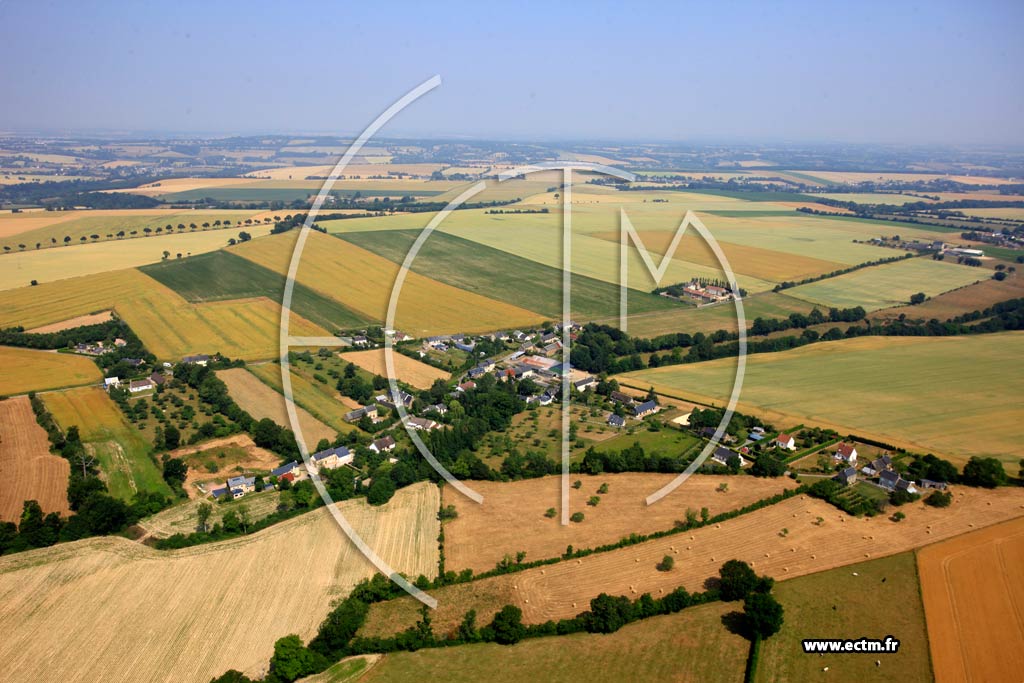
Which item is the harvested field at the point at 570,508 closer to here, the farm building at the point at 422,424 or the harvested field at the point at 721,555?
the harvested field at the point at 721,555

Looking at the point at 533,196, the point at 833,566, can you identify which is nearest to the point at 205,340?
the point at 833,566

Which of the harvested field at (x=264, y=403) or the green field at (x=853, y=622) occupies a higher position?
the harvested field at (x=264, y=403)

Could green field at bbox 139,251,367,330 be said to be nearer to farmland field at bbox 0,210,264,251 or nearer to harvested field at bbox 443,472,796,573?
farmland field at bbox 0,210,264,251

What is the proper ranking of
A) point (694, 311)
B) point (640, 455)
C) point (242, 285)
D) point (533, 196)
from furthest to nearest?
point (533, 196) < point (242, 285) < point (694, 311) < point (640, 455)

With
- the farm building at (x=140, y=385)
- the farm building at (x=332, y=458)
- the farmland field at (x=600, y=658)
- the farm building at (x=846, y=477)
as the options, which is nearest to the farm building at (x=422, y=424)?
the farm building at (x=332, y=458)

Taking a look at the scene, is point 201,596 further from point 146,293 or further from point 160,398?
point 146,293

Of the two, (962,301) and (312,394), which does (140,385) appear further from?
(962,301)

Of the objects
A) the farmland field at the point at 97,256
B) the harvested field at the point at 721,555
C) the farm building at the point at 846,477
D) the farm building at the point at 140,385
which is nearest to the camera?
the harvested field at the point at 721,555
